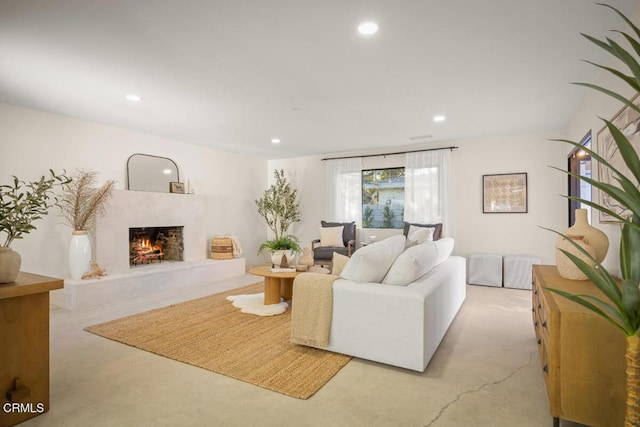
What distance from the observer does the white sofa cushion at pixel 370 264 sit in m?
2.70

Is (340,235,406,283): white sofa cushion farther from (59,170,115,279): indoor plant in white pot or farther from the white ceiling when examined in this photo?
(59,170,115,279): indoor plant in white pot

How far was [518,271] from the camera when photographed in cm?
525

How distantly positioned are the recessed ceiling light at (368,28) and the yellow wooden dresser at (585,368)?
2079mm

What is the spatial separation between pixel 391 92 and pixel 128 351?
3505mm

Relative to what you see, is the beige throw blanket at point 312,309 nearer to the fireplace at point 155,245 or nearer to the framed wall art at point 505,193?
the fireplace at point 155,245

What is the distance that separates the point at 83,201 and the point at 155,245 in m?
1.55

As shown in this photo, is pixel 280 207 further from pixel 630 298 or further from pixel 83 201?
pixel 630 298

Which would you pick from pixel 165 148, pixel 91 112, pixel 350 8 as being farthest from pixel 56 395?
pixel 165 148

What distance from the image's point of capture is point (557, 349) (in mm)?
1767

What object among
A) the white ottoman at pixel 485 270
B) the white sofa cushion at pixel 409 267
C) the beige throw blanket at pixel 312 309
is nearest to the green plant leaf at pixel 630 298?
the white sofa cushion at pixel 409 267

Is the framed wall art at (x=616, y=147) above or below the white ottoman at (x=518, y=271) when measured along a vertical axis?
above

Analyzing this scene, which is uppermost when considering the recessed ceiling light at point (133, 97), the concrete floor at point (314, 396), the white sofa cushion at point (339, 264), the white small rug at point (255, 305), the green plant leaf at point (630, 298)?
the recessed ceiling light at point (133, 97)

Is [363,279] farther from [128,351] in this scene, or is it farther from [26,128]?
[26,128]

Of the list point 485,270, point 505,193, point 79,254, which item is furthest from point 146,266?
point 505,193
